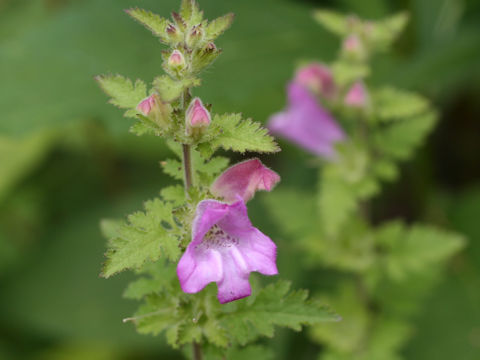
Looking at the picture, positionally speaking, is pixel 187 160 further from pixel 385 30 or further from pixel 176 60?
pixel 385 30

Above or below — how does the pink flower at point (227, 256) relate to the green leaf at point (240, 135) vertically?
below

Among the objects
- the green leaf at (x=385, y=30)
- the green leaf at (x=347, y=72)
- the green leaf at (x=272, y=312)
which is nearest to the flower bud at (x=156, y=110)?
the green leaf at (x=272, y=312)

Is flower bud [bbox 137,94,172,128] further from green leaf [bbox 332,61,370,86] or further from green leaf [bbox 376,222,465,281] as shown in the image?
green leaf [bbox 376,222,465,281]

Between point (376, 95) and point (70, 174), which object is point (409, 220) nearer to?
point (376, 95)

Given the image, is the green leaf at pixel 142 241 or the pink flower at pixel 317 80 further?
the pink flower at pixel 317 80

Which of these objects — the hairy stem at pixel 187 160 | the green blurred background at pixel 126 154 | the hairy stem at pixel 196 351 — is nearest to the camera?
the hairy stem at pixel 187 160

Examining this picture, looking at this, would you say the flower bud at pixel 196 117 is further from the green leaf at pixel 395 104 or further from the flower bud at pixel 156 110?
the green leaf at pixel 395 104

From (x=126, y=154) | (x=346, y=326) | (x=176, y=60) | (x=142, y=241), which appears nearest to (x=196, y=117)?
(x=176, y=60)
